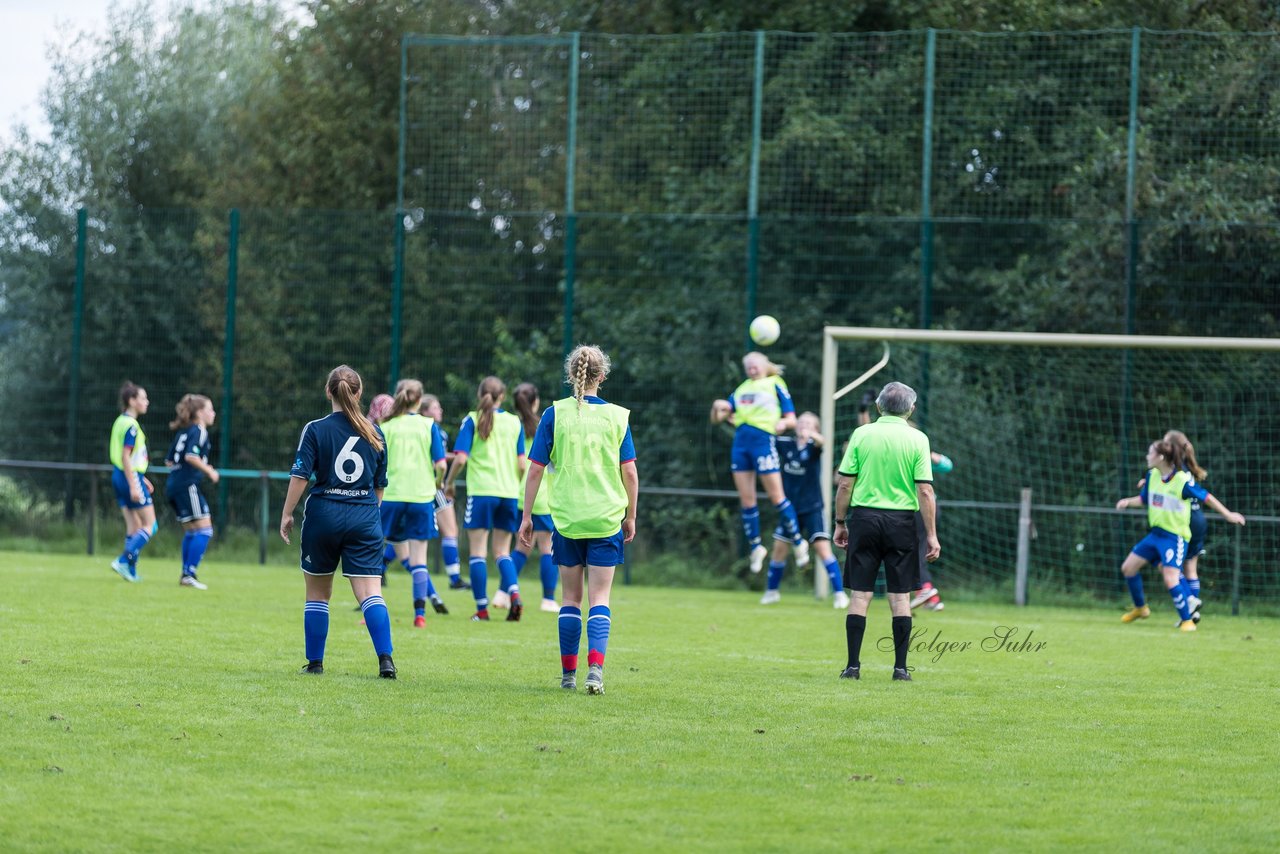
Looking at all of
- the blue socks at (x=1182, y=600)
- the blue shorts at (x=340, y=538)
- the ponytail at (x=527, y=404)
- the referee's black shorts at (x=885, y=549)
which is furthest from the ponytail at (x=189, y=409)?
the blue socks at (x=1182, y=600)

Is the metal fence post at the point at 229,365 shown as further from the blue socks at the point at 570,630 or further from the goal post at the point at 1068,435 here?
the blue socks at the point at 570,630

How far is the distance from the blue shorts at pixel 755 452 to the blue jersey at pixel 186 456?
5276mm

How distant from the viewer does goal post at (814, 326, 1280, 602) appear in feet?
58.7

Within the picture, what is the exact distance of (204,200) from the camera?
30.1 metres

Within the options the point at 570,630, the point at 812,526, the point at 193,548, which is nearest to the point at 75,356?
the point at 193,548

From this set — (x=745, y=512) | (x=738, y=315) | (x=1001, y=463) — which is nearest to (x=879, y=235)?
(x=738, y=315)

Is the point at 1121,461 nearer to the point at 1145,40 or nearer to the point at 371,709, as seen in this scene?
the point at 1145,40

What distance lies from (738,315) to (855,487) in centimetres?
1024

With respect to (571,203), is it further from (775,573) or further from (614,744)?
(614,744)

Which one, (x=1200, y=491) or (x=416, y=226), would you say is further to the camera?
(x=416, y=226)

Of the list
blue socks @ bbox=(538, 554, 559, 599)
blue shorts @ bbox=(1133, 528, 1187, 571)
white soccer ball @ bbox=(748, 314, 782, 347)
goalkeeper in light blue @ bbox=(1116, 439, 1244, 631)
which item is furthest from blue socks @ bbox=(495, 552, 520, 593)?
blue shorts @ bbox=(1133, 528, 1187, 571)

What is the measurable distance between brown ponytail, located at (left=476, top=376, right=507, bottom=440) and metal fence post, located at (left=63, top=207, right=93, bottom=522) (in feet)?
34.1

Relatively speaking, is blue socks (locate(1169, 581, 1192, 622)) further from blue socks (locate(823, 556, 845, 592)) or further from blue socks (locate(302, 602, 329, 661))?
blue socks (locate(302, 602, 329, 661))

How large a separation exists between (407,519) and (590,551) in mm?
4166
